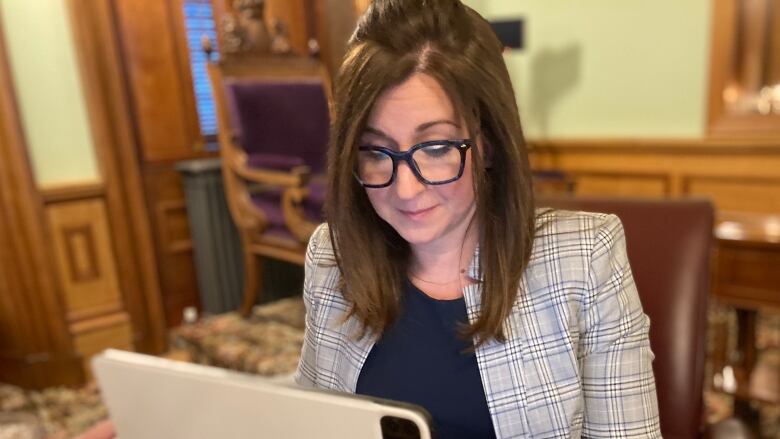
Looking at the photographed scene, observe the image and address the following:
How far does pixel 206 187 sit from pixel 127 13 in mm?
845

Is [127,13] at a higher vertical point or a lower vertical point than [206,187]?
higher

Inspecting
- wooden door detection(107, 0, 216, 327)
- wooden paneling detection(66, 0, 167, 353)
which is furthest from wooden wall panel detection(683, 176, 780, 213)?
wooden paneling detection(66, 0, 167, 353)

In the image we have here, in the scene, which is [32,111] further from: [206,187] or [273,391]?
[273,391]

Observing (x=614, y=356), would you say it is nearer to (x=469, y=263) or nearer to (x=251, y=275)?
(x=469, y=263)

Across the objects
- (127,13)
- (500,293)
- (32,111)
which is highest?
(127,13)

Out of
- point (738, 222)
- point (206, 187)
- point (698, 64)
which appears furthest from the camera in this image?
point (698, 64)

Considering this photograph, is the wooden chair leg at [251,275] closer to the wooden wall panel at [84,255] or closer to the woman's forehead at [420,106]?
the wooden wall panel at [84,255]

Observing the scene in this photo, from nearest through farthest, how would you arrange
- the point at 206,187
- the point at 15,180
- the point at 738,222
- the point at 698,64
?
the point at 738,222 → the point at 15,180 → the point at 206,187 → the point at 698,64

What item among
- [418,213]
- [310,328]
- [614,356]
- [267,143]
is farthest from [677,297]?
[267,143]

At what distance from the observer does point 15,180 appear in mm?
2156

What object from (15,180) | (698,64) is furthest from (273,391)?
(698,64)

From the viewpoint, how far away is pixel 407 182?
69 centimetres

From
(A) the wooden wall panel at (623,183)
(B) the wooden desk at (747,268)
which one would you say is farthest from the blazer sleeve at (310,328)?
(A) the wooden wall panel at (623,183)

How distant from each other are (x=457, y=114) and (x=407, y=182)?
103 millimetres
